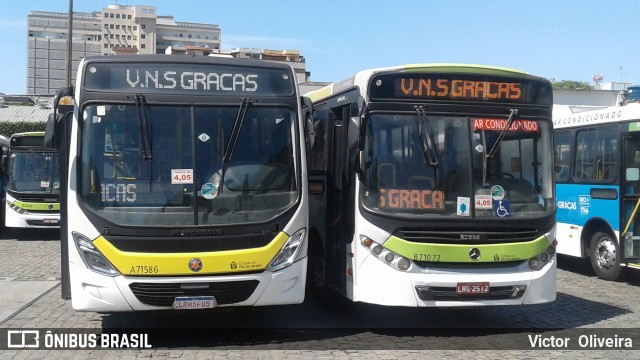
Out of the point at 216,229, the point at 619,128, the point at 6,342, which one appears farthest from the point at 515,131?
the point at 6,342

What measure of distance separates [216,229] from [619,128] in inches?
309

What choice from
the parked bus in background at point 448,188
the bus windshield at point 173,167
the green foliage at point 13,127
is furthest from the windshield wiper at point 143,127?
the green foliage at point 13,127

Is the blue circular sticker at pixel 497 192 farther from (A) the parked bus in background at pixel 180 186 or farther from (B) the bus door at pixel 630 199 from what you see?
(B) the bus door at pixel 630 199

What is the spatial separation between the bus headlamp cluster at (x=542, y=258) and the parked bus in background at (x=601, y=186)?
4.19 m

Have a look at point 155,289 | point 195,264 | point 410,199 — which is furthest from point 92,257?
point 410,199

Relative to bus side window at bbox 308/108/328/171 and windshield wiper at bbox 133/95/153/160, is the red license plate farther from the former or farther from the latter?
windshield wiper at bbox 133/95/153/160

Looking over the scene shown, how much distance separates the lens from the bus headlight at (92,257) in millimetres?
6969

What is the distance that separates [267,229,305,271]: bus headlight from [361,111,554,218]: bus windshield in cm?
82

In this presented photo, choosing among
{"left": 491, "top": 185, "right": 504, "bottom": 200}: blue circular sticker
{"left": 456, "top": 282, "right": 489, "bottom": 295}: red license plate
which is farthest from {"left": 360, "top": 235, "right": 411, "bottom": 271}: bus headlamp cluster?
{"left": 491, "top": 185, "right": 504, "bottom": 200}: blue circular sticker

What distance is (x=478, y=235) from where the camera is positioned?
7699 millimetres

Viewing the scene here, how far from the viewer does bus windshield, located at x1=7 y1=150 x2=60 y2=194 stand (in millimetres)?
18719

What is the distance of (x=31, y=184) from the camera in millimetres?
18766

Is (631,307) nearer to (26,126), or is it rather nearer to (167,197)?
(167,197)

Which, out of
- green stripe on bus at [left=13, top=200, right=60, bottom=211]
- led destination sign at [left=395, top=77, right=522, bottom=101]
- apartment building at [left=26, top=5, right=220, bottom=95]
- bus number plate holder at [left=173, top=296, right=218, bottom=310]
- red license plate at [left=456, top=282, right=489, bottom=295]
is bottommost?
bus number plate holder at [left=173, top=296, right=218, bottom=310]
